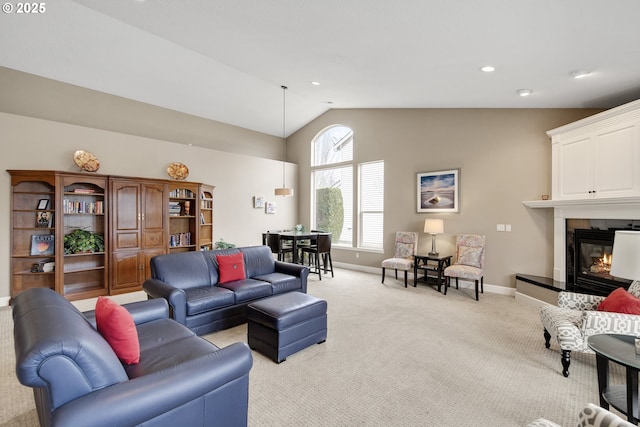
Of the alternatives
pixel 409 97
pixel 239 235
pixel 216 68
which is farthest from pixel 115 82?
pixel 409 97

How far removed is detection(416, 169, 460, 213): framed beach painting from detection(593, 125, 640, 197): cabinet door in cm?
197

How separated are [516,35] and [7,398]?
17.3 ft

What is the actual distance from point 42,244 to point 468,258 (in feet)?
22.1

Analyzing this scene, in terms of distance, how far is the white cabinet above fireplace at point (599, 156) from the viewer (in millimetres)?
3500

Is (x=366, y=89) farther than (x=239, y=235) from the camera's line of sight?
No

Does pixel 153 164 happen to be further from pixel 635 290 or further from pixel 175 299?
pixel 635 290

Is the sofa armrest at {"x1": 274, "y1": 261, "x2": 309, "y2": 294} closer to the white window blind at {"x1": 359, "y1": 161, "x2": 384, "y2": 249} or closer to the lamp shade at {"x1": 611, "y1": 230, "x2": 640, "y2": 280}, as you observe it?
the white window blind at {"x1": 359, "y1": 161, "x2": 384, "y2": 249}

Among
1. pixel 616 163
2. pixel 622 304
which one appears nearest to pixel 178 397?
pixel 622 304

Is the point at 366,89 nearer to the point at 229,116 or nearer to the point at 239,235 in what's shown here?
the point at 229,116

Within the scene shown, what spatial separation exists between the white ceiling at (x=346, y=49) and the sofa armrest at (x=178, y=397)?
3.14 meters

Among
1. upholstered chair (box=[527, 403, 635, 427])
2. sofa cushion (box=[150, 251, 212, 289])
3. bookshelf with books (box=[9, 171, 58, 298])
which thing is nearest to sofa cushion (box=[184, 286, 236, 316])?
sofa cushion (box=[150, 251, 212, 289])

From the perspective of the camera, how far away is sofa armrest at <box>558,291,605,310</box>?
2.97 m

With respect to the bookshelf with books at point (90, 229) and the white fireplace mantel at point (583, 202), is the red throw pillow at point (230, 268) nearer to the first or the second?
the bookshelf with books at point (90, 229)

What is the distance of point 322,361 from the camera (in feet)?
9.11
